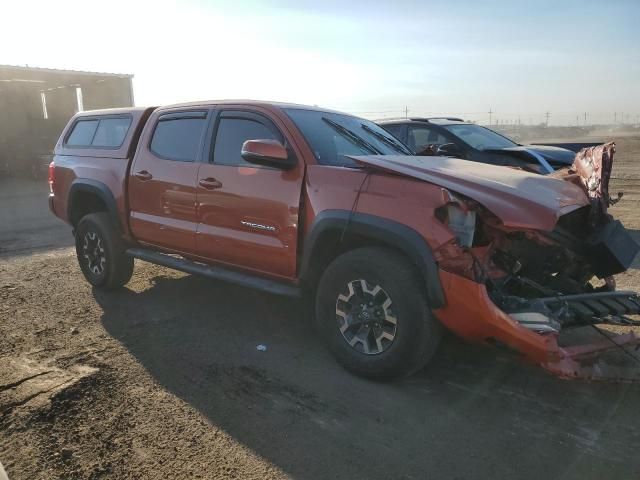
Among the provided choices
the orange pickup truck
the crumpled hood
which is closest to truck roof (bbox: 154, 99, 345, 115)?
the orange pickup truck

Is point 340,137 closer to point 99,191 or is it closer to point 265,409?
point 265,409

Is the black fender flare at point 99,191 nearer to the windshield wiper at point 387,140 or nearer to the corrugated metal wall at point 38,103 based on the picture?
the windshield wiper at point 387,140

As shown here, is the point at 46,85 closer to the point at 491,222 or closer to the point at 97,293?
the point at 97,293

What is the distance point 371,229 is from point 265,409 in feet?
4.37

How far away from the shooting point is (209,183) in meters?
4.41

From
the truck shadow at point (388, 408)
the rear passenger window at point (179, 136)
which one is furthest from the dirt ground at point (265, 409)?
the rear passenger window at point (179, 136)

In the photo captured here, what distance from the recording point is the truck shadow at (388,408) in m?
2.72

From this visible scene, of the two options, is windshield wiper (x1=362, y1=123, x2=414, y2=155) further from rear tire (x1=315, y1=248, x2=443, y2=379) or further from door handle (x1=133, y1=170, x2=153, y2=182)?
door handle (x1=133, y1=170, x2=153, y2=182)

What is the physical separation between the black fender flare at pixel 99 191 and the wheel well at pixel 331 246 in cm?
254

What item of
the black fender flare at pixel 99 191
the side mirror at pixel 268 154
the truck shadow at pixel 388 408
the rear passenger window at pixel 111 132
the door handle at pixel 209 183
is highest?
the rear passenger window at pixel 111 132

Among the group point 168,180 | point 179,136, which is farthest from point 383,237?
point 179,136

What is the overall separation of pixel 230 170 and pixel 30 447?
239cm

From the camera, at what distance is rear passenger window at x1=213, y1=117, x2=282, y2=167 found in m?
4.30

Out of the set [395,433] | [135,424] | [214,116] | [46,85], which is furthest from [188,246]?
[46,85]
